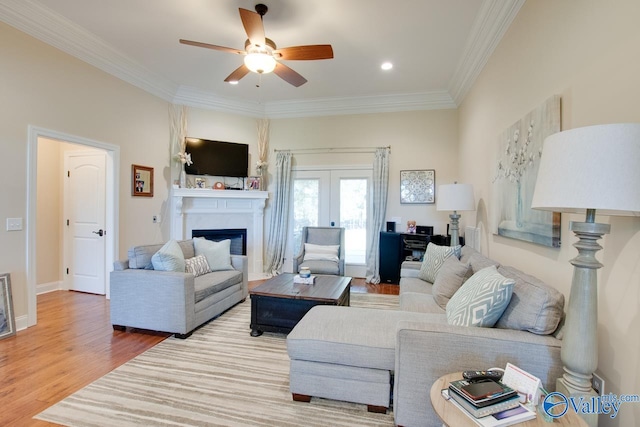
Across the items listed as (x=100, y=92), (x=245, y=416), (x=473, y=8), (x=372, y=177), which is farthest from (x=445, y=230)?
(x=100, y=92)

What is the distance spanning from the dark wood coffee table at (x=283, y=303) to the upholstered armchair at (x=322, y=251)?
1262mm

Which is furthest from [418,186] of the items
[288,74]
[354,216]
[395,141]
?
[288,74]

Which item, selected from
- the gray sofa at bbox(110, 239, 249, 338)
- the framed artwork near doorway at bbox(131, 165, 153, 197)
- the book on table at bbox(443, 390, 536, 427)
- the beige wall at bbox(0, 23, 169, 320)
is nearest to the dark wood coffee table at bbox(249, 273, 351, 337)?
the gray sofa at bbox(110, 239, 249, 338)

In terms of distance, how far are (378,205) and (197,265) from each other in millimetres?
3158

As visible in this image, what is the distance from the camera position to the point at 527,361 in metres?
1.51

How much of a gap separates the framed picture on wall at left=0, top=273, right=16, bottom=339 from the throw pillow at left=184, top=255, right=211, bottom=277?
1632mm

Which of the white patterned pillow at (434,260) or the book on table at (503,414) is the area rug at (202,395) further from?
the white patterned pillow at (434,260)

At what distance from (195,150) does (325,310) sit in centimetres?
403

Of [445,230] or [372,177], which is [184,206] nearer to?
[372,177]

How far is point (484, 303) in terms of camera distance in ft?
5.68

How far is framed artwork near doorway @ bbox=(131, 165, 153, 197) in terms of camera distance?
450 cm

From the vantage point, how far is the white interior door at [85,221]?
14.5 feet

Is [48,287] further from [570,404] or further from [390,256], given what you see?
[570,404]

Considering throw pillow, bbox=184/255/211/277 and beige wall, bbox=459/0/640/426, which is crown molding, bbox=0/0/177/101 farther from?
beige wall, bbox=459/0/640/426
